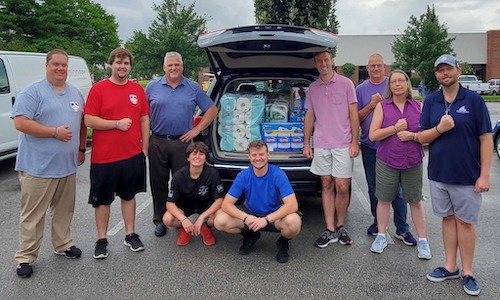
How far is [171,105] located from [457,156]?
2522 millimetres

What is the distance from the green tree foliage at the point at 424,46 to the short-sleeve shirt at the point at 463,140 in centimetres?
2353

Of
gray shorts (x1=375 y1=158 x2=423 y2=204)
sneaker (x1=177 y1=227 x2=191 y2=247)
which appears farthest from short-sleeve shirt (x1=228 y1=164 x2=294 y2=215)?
gray shorts (x1=375 y1=158 x2=423 y2=204)

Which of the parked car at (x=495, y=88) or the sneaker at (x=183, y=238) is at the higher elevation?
the parked car at (x=495, y=88)

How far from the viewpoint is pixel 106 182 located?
12.3 feet

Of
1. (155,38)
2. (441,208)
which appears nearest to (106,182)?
(441,208)

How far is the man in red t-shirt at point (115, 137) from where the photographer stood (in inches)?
143

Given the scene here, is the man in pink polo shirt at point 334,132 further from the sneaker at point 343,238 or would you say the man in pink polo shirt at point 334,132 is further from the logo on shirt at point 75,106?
the logo on shirt at point 75,106

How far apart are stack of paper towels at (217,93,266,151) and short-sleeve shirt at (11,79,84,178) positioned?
1.53 m

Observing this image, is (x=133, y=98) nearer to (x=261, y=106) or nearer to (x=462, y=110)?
(x=261, y=106)

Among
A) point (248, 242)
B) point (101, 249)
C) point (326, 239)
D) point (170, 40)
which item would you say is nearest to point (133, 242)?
point (101, 249)

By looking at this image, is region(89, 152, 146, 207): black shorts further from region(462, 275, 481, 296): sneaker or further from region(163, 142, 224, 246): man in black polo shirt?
region(462, 275, 481, 296): sneaker

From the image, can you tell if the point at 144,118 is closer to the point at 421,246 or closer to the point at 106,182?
the point at 106,182

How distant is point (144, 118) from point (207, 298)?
177 centimetres

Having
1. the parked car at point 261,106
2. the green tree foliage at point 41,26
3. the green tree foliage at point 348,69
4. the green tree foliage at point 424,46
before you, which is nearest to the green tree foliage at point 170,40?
the green tree foliage at point 41,26
